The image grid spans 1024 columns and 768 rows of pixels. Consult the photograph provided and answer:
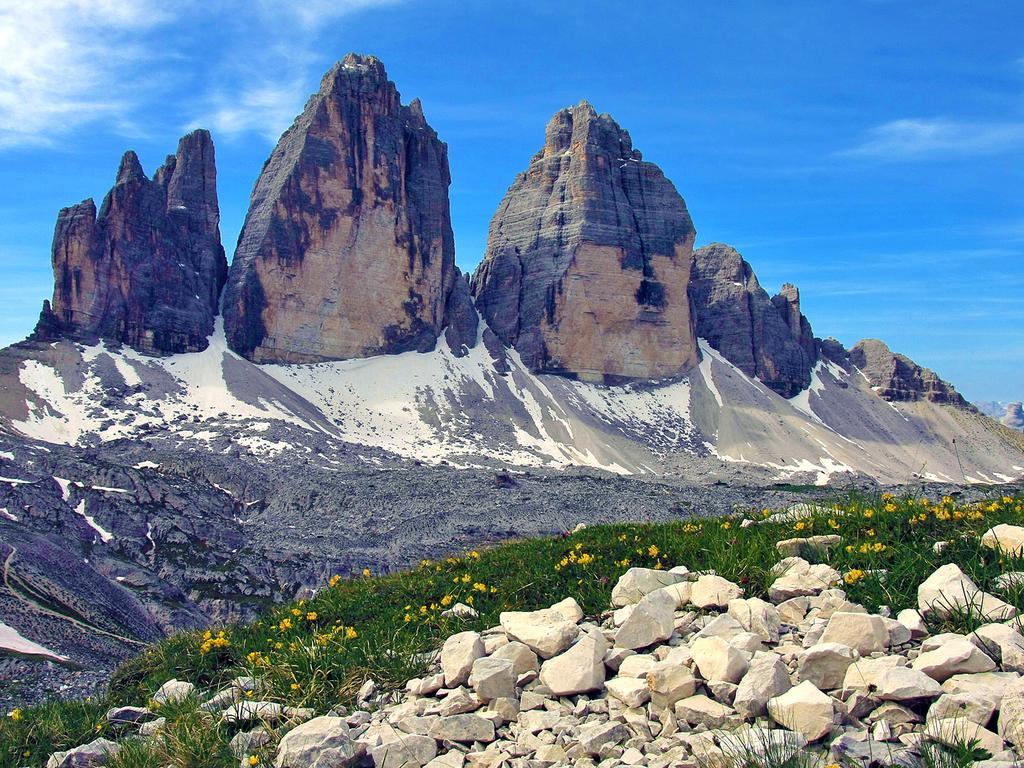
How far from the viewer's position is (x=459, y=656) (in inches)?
290

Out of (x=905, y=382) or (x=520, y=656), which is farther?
(x=905, y=382)

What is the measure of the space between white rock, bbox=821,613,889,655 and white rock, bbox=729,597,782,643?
1.74 feet

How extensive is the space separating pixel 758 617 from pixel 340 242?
96.3 m

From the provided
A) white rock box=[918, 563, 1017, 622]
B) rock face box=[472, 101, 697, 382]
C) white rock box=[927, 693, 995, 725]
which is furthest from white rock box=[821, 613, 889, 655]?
rock face box=[472, 101, 697, 382]

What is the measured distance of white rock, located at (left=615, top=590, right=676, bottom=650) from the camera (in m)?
7.35

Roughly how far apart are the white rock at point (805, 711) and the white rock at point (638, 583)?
7.87 ft

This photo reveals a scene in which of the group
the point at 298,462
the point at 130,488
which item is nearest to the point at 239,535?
the point at 130,488

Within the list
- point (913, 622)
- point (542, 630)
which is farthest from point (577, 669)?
point (913, 622)

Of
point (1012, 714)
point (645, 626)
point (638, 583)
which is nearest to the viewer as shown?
point (1012, 714)

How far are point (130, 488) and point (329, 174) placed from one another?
5564 centimetres

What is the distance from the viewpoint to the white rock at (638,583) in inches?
330

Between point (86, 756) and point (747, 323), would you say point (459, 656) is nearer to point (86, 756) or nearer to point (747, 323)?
point (86, 756)

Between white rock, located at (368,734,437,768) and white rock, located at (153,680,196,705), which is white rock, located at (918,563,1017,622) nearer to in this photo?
white rock, located at (368,734,437,768)

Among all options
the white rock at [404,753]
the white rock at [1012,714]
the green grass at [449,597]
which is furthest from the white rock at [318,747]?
the white rock at [1012,714]
